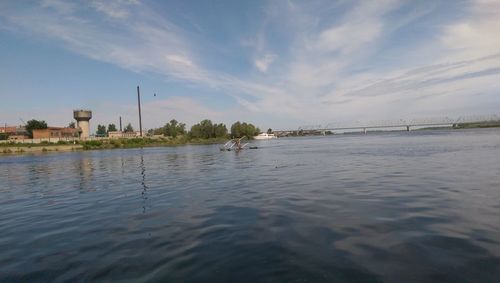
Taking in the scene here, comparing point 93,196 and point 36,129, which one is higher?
point 36,129

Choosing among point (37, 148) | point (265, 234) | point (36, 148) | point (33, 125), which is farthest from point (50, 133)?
point (265, 234)

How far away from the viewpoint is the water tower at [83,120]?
173625mm

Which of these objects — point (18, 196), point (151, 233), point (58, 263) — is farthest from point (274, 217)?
point (18, 196)

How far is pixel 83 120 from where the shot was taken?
176250 millimetres

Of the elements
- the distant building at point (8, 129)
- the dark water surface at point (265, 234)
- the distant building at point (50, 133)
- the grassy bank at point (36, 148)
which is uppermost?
the distant building at point (8, 129)

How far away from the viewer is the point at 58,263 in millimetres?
9273

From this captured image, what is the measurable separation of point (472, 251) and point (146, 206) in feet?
46.4

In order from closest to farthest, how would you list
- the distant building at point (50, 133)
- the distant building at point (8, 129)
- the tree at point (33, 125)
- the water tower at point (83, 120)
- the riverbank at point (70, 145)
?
the riverbank at point (70, 145) → the distant building at point (50, 133) → the tree at point (33, 125) → the distant building at point (8, 129) → the water tower at point (83, 120)

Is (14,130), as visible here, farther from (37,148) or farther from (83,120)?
(37,148)

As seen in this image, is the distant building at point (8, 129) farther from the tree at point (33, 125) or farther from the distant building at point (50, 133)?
the distant building at point (50, 133)

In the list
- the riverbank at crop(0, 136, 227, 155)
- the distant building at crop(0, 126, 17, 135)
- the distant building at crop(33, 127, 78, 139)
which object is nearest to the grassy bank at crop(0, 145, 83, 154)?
the riverbank at crop(0, 136, 227, 155)

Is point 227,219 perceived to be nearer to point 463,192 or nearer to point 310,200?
point 310,200

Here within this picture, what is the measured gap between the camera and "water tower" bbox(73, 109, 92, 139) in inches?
6836

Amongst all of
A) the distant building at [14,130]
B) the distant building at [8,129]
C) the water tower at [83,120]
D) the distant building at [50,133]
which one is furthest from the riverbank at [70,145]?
the distant building at [8,129]
